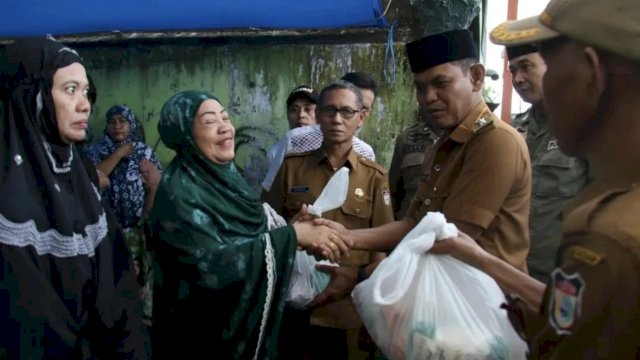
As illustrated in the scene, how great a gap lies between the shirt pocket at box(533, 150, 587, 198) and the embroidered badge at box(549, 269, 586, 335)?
2313mm

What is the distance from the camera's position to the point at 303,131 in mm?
4570

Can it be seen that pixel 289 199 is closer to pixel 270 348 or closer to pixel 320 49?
pixel 270 348

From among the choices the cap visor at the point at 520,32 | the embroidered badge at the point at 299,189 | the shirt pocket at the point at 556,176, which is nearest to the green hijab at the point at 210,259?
the embroidered badge at the point at 299,189

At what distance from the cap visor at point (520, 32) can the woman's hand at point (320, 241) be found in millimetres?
1352

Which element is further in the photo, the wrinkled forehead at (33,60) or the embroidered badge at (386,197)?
the embroidered badge at (386,197)

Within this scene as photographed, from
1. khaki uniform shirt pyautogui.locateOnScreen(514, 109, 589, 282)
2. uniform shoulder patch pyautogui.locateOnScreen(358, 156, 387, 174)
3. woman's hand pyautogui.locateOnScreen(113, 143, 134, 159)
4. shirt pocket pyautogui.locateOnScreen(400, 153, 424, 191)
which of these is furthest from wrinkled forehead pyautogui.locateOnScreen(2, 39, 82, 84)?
woman's hand pyautogui.locateOnScreen(113, 143, 134, 159)

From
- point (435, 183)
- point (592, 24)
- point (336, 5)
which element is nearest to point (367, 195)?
point (435, 183)

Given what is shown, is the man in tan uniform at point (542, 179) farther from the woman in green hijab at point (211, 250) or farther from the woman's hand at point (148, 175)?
the woman's hand at point (148, 175)

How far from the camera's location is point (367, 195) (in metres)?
3.77

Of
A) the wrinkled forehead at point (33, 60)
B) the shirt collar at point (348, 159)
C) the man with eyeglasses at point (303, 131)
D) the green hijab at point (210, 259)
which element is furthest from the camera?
the man with eyeglasses at point (303, 131)

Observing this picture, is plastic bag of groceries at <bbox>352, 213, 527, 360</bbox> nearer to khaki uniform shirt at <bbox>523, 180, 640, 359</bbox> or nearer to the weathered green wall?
khaki uniform shirt at <bbox>523, 180, 640, 359</bbox>

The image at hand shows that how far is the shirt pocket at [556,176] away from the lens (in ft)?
11.1

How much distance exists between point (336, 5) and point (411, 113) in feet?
4.21

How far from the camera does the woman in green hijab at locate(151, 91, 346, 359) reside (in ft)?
8.80
